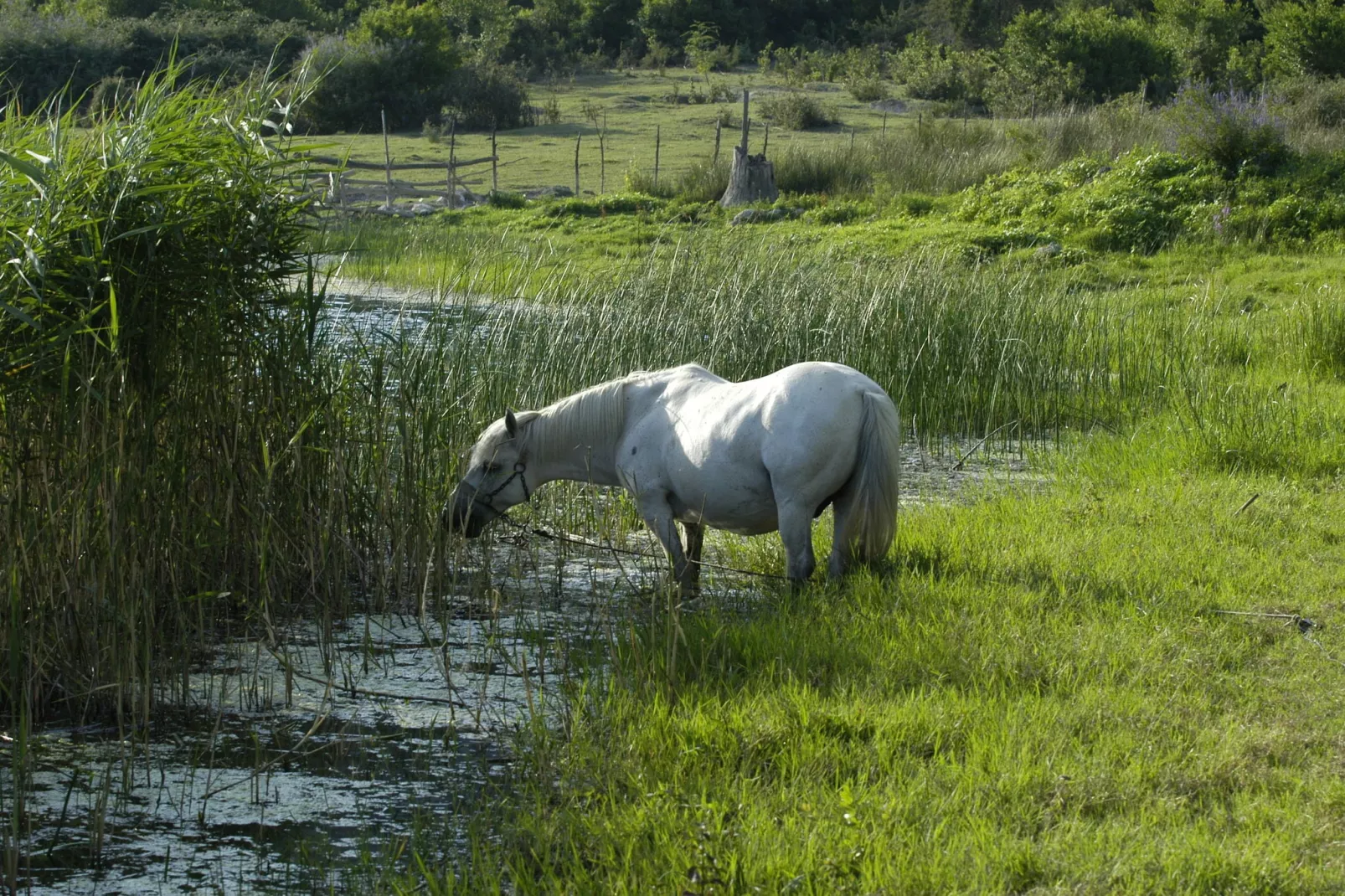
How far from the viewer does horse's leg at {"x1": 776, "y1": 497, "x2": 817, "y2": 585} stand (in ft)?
→ 16.7

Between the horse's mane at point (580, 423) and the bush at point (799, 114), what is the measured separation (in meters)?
28.4

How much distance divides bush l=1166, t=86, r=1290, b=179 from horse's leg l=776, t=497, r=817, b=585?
46.6ft

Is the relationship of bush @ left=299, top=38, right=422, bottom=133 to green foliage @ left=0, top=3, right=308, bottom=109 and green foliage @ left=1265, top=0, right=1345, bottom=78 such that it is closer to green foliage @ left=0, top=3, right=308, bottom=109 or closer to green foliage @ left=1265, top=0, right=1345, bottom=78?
green foliage @ left=0, top=3, right=308, bottom=109

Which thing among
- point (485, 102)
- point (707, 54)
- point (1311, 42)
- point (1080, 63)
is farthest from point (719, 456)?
point (707, 54)

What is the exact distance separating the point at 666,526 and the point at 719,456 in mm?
479

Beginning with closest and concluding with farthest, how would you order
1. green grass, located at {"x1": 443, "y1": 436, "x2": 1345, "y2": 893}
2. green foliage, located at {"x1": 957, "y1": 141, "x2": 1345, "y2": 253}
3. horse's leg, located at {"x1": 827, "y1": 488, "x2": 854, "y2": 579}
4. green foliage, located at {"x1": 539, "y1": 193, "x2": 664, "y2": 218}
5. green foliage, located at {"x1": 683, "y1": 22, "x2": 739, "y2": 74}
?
green grass, located at {"x1": 443, "y1": 436, "x2": 1345, "y2": 893} → horse's leg, located at {"x1": 827, "y1": 488, "x2": 854, "y2": 579} → green foliage, located at {"x1": 957, "y1": 141, "x2": 1345, "y2": 253} → green foliage, located at {"x1": 539, "y1": 193, "x2": 664, "y2": 218} → green foliage, located at {"x1": 683, "y1": 22, "x2": 739, "y2": 74}

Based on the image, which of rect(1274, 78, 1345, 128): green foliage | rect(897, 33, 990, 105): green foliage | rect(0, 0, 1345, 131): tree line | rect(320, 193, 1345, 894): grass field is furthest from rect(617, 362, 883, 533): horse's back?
rect(897, 33, 990, 105): green foliage

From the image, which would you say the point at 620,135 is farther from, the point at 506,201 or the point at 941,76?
the point at 941,76

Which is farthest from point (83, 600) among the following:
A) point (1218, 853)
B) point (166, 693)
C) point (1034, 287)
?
point (1034, 287)

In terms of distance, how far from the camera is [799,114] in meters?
33.1

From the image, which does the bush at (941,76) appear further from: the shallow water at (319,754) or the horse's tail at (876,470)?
the shallow water at (319,754)

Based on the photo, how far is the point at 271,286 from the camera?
5430 mm

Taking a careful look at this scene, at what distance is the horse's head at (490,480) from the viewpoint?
19.4 ft

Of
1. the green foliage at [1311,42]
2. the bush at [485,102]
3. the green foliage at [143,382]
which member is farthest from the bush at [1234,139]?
the bush at [485,102]
